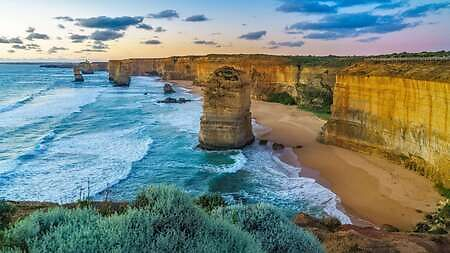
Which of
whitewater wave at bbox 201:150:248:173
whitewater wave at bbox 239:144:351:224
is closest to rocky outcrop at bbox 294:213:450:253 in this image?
whitewater wave at bbox 239:144:351:224

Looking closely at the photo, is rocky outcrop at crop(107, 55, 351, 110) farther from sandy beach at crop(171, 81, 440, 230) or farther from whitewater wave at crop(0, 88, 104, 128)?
whitewater wave at crop(0, 88, 104, 128)

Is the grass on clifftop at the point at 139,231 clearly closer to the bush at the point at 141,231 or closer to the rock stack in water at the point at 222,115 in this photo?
the bush at the point at 141,231

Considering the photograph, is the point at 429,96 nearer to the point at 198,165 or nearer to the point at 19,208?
the point at 198,165

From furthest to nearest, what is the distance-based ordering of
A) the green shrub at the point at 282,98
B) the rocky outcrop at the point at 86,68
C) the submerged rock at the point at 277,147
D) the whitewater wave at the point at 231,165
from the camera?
1. the rocky outcrop at the point at 86,68
2. the green shrub at the point at 282,98
3. the submerged rock at the point at 277,147
4. the whitewater wave at the point at 231,165

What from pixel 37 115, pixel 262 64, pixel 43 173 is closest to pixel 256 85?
pixel 262 64

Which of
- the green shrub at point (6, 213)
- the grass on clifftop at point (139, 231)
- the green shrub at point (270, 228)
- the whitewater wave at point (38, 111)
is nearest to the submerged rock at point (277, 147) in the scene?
the green shrub at point (6, 213)

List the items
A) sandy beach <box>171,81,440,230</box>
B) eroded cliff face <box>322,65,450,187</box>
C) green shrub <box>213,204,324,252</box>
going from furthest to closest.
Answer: eroded cliff face <box>322,65,450,187</box>, sandy beach <box>171,81,440,230</box>, green shrub <box>213,204,324,252</box>
